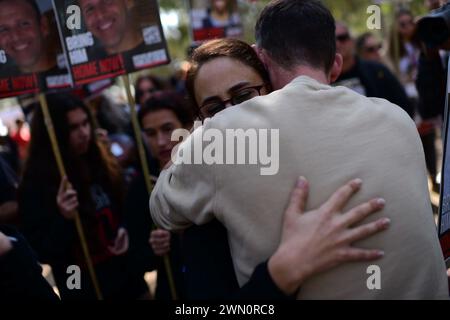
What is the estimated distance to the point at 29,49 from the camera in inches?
115

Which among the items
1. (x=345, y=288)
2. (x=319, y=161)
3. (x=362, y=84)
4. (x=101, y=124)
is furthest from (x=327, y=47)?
(x=101, y=124)

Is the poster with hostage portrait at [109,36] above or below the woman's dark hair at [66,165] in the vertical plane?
above

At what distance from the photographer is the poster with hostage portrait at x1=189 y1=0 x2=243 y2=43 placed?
6070 millimetres

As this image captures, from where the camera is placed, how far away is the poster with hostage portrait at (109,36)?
2812mm

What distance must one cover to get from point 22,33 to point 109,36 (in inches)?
18.0

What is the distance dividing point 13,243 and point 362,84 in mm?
3849

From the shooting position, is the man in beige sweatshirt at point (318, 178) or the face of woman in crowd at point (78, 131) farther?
the face of woman in crowd at point (78, 131)

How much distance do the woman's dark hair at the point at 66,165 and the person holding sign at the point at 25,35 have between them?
0.52 meters

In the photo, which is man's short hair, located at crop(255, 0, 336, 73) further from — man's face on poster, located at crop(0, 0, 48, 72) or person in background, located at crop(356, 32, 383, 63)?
person in background, located at crop(356, 32, 383, 63)

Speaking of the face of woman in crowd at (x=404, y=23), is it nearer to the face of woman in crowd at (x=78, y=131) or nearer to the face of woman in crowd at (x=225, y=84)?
the face of woman in crowd at (x=78, y=131)

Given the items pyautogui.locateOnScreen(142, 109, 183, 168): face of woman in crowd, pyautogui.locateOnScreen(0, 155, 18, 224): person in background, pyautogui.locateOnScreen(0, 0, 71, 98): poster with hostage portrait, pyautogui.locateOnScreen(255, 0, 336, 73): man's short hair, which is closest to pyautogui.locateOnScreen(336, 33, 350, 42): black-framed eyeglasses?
pyautogui.locateOnScreen(142, 109, 183, 168): face of woman in crowd

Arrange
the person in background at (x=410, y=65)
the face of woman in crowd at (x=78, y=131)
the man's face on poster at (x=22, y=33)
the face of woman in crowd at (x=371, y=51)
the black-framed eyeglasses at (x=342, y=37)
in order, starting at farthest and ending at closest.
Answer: the face of woman in crowd at (x=371, y=51), the person in background at (x=410, y=65), the black-framed eyeglasses at (x=342, y=37), the face of woman in crowd at (x=78, y=131), the man's face on poster at (x=22, y=33)

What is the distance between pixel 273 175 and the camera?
1363mm

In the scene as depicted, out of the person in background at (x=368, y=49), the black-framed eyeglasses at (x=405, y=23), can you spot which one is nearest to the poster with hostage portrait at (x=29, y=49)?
the black-framed eyeglasses at (x=405, y=23)
